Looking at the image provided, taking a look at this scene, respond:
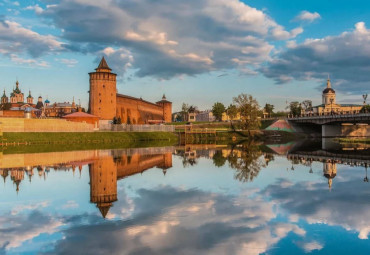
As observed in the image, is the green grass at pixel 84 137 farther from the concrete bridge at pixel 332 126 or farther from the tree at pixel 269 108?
the tree at pixel 269 108

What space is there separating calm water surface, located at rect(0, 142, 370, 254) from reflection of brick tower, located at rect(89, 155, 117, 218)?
0.05 meters

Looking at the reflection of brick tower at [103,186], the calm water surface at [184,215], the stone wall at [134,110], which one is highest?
the stone wall at [134,110]

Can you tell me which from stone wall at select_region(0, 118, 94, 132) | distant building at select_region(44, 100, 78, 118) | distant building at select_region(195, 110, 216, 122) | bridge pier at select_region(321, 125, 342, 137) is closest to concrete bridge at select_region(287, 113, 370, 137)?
bridge pier at select_region(321, 125, 342, 137)

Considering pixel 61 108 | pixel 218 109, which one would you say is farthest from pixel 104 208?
pixel 61 108

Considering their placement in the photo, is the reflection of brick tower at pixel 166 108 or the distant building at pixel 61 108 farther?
the reflection of brick tower at pixel 166 108

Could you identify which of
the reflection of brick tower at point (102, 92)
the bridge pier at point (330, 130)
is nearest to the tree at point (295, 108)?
the bridge pier at point (330, 130)

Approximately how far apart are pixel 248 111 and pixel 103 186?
56049 mm

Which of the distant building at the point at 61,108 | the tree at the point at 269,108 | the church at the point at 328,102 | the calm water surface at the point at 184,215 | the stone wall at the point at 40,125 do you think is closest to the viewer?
the calm water surface at the point at 184,215

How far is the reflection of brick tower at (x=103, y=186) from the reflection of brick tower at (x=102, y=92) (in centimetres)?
5631

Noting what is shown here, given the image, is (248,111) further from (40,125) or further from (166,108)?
(166,108)

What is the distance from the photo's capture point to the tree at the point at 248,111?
68875 millimetres

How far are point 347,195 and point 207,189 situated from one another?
18.5 ft

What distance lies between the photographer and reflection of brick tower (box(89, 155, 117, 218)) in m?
12.2

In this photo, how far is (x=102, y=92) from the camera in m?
76.9
